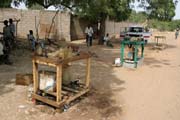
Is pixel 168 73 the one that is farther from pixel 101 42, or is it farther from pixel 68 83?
pixel 101 42

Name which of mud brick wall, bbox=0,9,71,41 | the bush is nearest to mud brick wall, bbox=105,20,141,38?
mud brick wall, bbox=0,9,71,41

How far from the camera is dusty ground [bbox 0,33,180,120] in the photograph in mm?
6016

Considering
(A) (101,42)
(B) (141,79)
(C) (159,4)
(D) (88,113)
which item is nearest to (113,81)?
(B) (141,79)

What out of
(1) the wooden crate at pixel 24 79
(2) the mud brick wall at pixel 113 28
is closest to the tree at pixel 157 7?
(2) the mud brick wall at pixel 113 28

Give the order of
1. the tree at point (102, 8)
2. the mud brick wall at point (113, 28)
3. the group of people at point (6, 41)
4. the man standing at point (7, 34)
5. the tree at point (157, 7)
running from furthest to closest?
1. the mud brick wall at point (113, 28)
2. the tree at point (157, 7)
3. the tree at point (102, 8)
4. the man standing at point (7, 34)
5. the group of people at point (6, 41)

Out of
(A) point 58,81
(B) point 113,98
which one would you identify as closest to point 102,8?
(B) point 113,98

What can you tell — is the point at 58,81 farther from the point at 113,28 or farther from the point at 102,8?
the point at 113,28

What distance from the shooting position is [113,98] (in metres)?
7.23

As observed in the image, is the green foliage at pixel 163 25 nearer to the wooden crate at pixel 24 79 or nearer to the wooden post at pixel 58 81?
the wooden crate at pixel 24 79

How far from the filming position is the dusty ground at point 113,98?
6.02 m

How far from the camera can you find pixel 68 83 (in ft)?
23.2

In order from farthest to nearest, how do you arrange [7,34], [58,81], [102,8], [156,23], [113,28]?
[156,23] → [113,28] → [102,8] → [7,34] → [58,81]

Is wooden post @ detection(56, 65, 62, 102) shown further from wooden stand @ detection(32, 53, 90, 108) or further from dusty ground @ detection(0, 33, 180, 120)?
dusty ground @ detection(0, 33, 180, 120)

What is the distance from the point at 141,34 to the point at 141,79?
1355 centimetres
